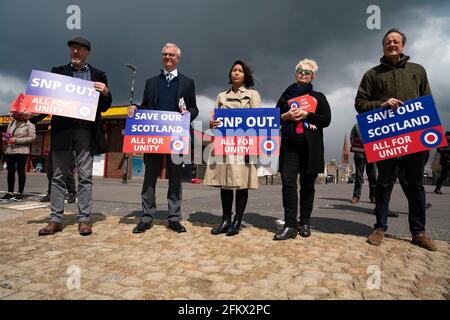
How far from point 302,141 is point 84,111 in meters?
2.76

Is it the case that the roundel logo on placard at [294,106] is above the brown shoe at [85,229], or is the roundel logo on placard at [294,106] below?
above

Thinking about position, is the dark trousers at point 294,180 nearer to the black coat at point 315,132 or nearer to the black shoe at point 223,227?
the black coat at point 315,132

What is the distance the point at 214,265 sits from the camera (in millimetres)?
2430

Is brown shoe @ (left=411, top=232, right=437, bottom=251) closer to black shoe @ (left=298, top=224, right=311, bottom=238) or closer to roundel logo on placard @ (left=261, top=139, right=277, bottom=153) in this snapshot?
black shoe @ (left=298, top=224, right=311, bottom=238)

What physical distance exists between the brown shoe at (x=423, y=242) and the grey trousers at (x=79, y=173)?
3.88m

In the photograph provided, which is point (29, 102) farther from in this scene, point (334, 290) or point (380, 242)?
point (380, 242)

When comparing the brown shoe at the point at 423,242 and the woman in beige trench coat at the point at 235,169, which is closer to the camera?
the brown shoe at the point at 423,242

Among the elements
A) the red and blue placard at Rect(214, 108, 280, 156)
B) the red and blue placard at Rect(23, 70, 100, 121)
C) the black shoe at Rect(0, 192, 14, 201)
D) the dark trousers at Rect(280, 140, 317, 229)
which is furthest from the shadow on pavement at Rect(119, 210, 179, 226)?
the black shoe at Rect(0, 192, 14, 201)

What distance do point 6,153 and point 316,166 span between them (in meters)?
6.70

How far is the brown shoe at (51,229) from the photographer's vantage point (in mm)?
3341

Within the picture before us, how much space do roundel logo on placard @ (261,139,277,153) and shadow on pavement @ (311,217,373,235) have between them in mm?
1368

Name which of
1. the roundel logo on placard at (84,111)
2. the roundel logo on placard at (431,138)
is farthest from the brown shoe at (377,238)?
the roundel logo on placard at (84,111)

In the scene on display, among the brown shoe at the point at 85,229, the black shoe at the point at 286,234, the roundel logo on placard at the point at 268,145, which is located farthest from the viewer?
the roundel logo on placard at the point at 268,145
